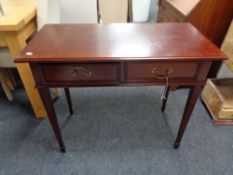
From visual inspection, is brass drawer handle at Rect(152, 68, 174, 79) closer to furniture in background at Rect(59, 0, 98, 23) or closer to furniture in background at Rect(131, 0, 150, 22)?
furniture in background at Rect(59, 0, 98, 23)

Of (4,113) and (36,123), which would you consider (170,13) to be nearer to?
(36,123)

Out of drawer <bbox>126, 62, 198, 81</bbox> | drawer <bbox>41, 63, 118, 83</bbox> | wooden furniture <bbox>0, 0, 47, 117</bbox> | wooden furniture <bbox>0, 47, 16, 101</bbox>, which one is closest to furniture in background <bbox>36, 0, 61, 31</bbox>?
wooden furniture <bbox>0, 0, 47, 117</bbox>

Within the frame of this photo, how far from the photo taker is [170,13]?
165cm

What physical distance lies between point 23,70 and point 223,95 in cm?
155

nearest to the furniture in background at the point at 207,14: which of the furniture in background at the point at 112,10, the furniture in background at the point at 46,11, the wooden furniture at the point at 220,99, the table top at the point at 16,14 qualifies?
the wooden furniture at the point at 220,99

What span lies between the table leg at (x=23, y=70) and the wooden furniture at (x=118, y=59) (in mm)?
225

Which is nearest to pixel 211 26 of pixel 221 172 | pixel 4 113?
pixel 221 172

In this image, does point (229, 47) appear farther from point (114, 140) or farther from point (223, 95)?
point (114, 140)

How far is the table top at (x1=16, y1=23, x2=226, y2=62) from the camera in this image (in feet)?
2.50

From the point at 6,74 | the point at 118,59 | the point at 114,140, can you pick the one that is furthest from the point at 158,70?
the point at 6,74

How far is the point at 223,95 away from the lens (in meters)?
1.44

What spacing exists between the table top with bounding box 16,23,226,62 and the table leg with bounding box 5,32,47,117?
Result: 20 cm

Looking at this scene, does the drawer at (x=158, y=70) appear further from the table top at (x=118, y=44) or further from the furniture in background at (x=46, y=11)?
the furniture in background at (x=46, y=11)

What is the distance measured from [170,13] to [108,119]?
1140mm
